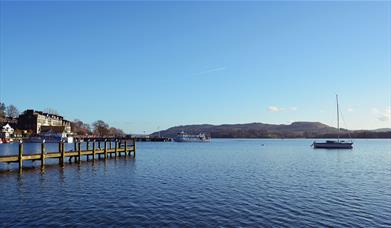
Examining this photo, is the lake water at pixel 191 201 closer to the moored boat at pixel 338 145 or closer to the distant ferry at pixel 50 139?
the moored boat at pixel 338 145

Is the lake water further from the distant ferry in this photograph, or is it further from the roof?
the roof

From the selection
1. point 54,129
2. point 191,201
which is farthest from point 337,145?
point 54,129

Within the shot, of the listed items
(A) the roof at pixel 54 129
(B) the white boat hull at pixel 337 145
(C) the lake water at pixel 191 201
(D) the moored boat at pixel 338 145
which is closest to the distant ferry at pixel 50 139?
(A) the roof at pixel 54 129

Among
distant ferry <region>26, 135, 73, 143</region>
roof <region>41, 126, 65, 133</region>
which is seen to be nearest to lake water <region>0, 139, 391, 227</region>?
distant ferry <region>26, 135, 73, 143</region>

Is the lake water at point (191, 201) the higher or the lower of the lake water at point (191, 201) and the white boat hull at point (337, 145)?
the higher

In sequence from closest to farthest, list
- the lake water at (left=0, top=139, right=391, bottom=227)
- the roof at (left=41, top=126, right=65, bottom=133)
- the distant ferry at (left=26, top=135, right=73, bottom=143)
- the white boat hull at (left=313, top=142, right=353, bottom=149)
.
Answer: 1. the lake water at (left=0, top=139, right=391, bottom=227)
2. the white boat hull at (left=313, top=142, right=353, bottom=149)
3. the distant ferry at (left=26, top=135, right=73, bottom=143)
4. the roof at (left=41, top=126, right=65, bottom=133)

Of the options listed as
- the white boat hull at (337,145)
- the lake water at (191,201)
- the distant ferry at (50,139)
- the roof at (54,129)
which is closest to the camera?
the lake water at (191,201)

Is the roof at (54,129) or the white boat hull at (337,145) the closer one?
the white boat hull at (337,145)

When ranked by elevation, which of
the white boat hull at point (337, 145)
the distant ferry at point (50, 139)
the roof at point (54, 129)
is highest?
the roof at point (54, 129)

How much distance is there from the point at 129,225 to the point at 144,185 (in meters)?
13.1

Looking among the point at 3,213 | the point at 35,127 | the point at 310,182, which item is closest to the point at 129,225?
the point at 3,213

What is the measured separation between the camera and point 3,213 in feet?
61.0

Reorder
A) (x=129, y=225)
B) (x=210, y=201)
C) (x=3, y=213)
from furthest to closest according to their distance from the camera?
(x=210, y=201)
(x=3, y=213)
(x=129, y=225)

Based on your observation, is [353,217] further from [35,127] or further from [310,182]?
[35,127]
